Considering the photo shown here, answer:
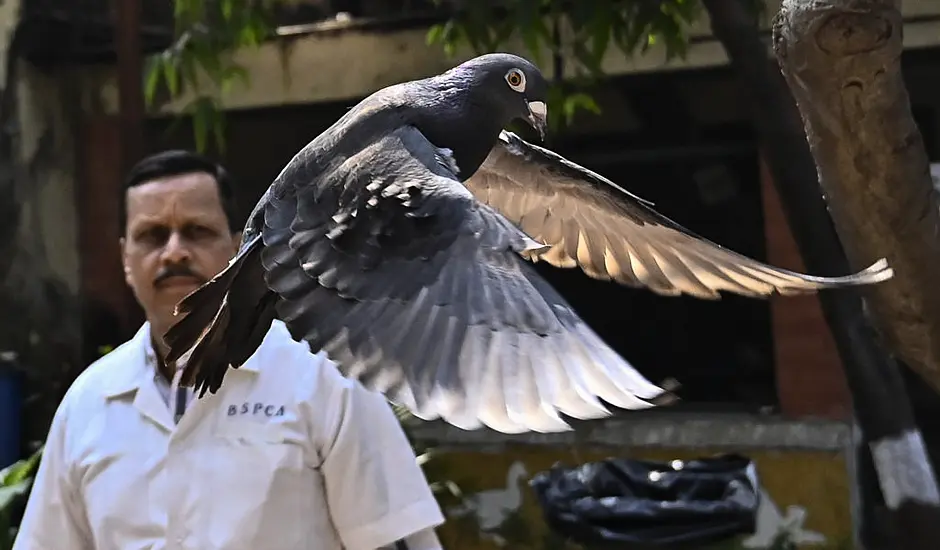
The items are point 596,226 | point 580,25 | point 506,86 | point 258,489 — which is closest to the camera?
point 506,86

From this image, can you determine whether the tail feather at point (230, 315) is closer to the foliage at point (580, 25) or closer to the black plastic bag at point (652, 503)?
the foliage at point (580, 25)

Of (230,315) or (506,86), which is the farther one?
(506,86)

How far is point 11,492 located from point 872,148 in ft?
7.55

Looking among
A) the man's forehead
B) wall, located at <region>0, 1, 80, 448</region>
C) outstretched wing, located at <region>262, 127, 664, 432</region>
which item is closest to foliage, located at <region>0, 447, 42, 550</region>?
wall, located at <region>0, 1, 80, 448</region>

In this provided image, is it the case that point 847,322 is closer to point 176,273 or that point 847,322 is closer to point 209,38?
point 176,273

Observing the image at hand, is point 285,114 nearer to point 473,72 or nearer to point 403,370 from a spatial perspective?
point 473,72

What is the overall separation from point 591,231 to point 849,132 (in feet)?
1.32

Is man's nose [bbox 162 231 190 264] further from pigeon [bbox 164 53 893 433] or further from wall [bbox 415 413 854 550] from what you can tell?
wall [bbox 415 413 854 550]

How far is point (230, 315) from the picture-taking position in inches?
38.2

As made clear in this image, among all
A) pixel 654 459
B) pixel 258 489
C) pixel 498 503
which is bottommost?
pixel 498 503

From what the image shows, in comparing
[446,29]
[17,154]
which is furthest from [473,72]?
[17,154]

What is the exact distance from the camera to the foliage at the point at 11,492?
8.25 feet

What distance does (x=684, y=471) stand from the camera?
2.66 m

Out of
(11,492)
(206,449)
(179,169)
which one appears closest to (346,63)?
(11,492)
